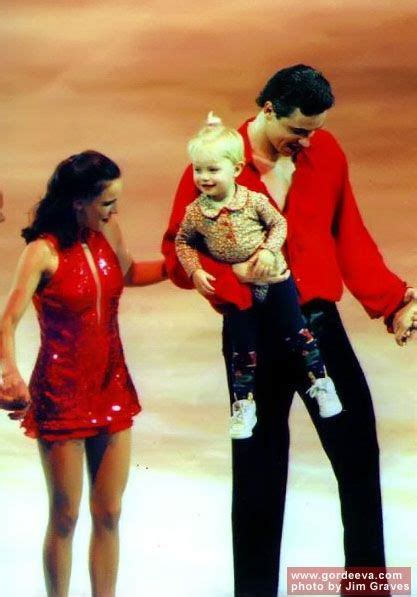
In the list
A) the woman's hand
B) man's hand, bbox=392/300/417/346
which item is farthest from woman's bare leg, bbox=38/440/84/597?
man's hand, bbox=392/300/417/346

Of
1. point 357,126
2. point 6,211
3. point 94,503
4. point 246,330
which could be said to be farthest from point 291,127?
point 94,503

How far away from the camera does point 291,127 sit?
13.6 ft

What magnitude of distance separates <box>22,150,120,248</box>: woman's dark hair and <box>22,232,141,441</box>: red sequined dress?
4 centimetres

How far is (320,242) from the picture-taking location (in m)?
4.23

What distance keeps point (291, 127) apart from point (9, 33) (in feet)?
3.80

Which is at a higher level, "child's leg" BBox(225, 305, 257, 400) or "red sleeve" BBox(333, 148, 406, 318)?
"red sleeve" BBox(333, 148, 406, 318)

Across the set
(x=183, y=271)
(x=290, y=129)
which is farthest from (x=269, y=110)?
(x=183, y=271)

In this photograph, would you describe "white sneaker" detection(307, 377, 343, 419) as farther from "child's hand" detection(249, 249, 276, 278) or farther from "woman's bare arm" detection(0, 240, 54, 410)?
"woman's bare arm" detection(0, 240, 54, 410)

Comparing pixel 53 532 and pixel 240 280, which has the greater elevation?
A: pixel 240 280

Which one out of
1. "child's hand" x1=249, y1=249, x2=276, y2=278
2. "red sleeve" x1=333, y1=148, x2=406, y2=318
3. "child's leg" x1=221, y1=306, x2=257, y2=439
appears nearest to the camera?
"child's hand" x1=249, y1=249, x2=276, y2=278

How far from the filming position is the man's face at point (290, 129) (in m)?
4.15

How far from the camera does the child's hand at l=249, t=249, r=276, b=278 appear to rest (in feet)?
13.3

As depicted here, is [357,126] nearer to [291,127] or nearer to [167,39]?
[291,127]

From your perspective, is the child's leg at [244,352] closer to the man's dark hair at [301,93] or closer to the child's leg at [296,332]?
the child's leg at [296,332]
